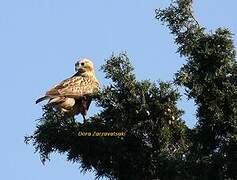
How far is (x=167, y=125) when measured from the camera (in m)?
6.81

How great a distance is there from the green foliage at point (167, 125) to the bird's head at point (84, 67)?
178 inches

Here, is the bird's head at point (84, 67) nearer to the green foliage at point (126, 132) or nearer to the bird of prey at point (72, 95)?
the bird of prey at point (72, 95)

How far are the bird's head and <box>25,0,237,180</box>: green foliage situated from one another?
4.53 metres

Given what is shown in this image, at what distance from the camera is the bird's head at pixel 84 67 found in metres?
12.1

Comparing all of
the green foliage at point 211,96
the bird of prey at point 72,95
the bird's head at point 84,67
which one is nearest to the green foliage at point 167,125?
the green foliage at point 211,96

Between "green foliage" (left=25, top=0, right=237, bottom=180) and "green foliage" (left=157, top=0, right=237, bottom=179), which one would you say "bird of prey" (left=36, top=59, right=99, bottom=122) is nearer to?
"green foliage" (left=25, top=0, right=237, bottom=180)

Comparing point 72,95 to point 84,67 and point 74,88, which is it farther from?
point 84,67

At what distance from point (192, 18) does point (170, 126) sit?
1.31m

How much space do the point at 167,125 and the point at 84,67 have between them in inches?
220

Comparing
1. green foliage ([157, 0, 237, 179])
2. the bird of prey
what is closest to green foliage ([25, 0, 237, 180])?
green foliage ([157, 0, 237, 179])

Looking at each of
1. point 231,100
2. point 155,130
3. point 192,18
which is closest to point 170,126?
point 155,130

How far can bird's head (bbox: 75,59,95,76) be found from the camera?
12062 millimetres

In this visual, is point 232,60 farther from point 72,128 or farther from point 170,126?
point 72,128

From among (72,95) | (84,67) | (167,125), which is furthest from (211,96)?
(84,67)
